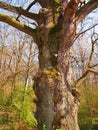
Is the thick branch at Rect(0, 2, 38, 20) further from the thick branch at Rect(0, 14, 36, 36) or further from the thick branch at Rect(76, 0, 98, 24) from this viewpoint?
the thick branch at Rect(76, 0, 98, 24)

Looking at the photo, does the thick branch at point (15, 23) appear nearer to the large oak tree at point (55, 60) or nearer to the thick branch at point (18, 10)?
the large oak tree at point (55, 60)

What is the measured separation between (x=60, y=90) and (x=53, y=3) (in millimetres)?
2725

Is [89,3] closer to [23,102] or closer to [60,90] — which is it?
[60,90]

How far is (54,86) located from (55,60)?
2.55 ft

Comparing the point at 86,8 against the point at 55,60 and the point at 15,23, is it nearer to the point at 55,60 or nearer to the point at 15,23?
the point at 55,60

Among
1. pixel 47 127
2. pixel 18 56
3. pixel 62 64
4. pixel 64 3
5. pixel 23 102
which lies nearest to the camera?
pixel 47 127

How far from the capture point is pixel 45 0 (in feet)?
28.1

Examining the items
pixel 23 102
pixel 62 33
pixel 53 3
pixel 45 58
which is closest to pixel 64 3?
pixel 53 3

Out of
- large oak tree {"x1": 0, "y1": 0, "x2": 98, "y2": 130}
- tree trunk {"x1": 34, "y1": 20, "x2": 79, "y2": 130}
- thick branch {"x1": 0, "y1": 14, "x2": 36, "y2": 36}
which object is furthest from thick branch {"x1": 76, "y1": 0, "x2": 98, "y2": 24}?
thick branch {"x1": 0, "y1": 14, "x2": 36, "y2": 36}

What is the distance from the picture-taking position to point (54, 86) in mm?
7160

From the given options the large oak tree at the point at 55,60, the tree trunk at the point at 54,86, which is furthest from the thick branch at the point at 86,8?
the tree trunk at the point at 54,86

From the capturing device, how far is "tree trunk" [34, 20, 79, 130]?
7.02 m

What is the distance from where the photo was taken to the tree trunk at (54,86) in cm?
702

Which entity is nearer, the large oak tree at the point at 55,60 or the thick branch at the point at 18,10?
the large oak tree at the point at 55,60
